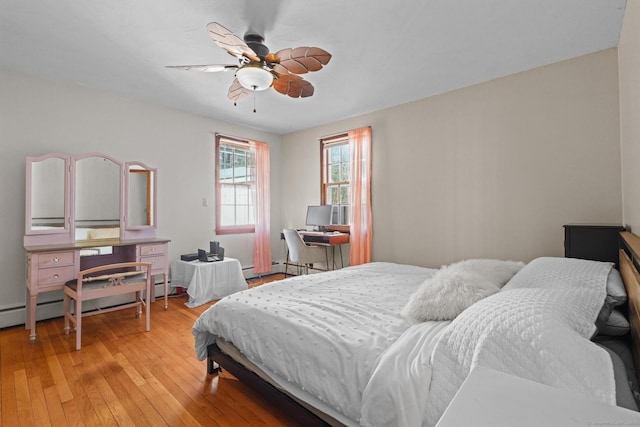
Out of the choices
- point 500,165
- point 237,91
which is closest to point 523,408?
point 237,91

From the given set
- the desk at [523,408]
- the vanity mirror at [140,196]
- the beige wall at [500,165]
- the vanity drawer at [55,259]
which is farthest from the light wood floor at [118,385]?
the beige wall at [500,165]

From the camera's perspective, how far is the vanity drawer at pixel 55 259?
288 centimetres

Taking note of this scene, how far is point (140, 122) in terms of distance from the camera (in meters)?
4.10

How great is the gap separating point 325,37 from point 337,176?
2.72 meters

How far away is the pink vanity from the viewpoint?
2.97 meters

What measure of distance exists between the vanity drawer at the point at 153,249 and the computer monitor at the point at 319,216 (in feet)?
7.28

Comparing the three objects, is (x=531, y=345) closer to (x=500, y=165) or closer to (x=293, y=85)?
(x=293, y=85)

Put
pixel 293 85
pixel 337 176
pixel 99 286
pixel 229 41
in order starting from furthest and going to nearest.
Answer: pixel 337 176 < pixel 99 286 < pixel 293 85 < pixel 229 41

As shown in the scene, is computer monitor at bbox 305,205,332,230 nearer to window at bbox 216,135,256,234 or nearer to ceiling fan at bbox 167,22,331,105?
window at bbox 216,135,256,234

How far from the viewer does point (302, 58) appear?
7.68 feet

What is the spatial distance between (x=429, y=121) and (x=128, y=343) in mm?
4087

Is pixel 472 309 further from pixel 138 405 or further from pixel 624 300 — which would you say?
pixel 138 405

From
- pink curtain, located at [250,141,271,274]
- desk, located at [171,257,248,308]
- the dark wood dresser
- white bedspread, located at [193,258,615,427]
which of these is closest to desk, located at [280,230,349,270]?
pink curtain, located at [250,141,271,274]

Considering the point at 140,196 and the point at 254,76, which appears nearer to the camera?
the point at 254,76
